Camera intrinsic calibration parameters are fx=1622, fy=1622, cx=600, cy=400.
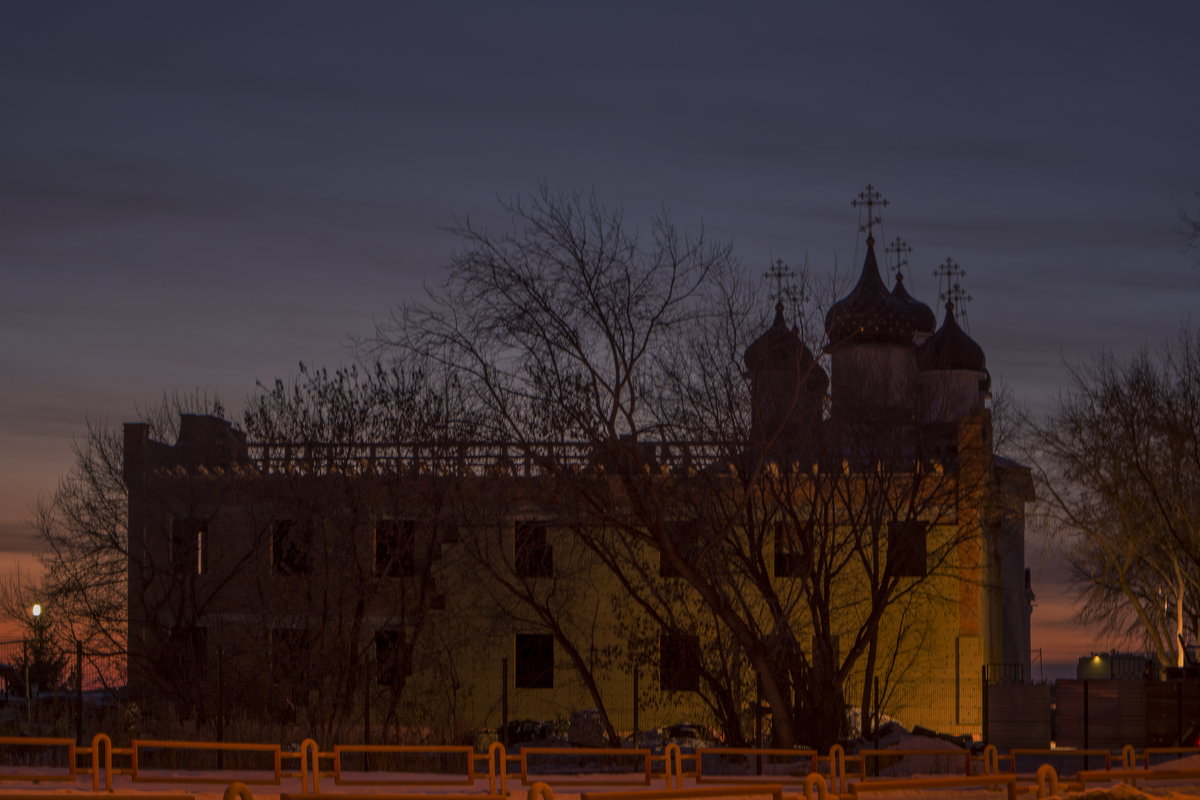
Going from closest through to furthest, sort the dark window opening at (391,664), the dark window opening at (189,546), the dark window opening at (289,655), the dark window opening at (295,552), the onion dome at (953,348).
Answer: the dark window opening at (289,655) → the dark window opening at (391,664) → the dark window opening at (295,552) → the dark window opening at (189,546) → the onion dome at (953,348)

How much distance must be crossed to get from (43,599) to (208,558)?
376cm

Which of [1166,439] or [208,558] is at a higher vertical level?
[1166,439]

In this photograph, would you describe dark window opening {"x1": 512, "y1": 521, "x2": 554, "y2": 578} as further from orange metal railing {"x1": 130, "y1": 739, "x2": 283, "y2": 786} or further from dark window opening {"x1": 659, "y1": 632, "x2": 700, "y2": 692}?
orange metal railing {"x1": 130, "y1": 739, "x2": 283, "y2": 786}

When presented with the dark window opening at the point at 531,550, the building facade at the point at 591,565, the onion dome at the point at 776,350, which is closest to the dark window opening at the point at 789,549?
the building facade at the point at 591,565

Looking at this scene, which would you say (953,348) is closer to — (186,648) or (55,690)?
(186,648)

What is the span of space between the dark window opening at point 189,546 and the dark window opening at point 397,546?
483 cm

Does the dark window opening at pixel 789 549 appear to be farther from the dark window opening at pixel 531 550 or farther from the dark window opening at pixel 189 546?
the dark window opening at pixel 189 546

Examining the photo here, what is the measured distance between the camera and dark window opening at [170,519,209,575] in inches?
1443

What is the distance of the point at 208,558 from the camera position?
37.9 meters

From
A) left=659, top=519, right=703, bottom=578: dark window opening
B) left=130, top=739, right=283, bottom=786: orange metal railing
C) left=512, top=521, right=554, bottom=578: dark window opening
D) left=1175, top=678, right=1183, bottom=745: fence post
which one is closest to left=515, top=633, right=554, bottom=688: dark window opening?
left=512, top=521, right=554, bottom=578: dark window opening

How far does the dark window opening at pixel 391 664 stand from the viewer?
33000mm

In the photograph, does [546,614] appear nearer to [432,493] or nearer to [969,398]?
[432,493]

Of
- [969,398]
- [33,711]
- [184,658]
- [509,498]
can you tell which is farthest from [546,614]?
[969,398]

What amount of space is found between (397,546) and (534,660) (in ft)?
22.5
